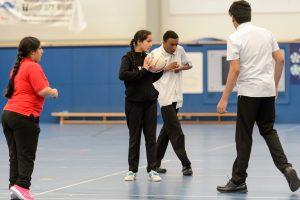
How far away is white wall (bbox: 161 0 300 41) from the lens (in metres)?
22.4

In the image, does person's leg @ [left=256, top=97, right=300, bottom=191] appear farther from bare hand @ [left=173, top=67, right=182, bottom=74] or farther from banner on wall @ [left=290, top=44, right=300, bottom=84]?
banner on wall @ [left=290, top=44, right=300, bottom=84]

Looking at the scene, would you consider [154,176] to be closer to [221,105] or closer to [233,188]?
[233,188]

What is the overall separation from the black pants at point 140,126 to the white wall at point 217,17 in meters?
13.2

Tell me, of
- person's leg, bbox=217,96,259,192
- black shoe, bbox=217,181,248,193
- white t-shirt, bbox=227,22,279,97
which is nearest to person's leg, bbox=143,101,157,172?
black shoe, bbox=217,181,248,193

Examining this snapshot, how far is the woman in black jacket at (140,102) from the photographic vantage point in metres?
9.66

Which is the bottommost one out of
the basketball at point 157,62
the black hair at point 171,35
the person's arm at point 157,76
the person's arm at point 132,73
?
the person's arm at point 157,76

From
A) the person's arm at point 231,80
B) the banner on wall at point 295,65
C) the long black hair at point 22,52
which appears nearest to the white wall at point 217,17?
the banner on wall at point 295,65

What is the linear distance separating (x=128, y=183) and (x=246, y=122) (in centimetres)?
200

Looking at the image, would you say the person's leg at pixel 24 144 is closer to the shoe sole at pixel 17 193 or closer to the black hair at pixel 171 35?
the shoe sole at pixel 17 193

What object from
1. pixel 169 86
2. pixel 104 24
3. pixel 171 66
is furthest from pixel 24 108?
pixel 104 24

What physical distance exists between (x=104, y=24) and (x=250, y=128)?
15.1 metres

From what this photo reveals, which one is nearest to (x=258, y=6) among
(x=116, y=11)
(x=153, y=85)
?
(x=116, y=11)

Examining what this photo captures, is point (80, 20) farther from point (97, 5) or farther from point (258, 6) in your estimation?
point (258, 6)

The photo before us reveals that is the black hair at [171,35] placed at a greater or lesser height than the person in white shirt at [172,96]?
→ greater
